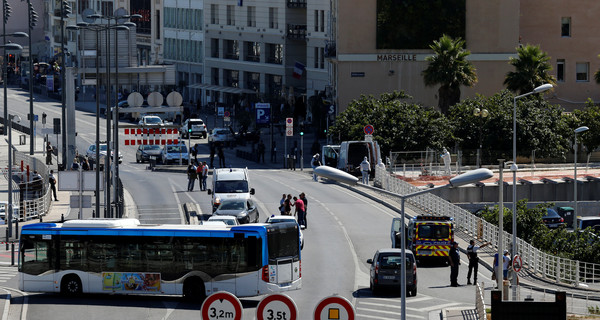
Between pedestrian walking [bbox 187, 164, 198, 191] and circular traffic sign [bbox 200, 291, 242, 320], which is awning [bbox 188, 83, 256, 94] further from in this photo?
circular traffic sign [bbox 200, 291, 242, 320]

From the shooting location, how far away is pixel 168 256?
119ft

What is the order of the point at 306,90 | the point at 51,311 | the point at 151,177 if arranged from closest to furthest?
1. the point at 51,311
2. the point at 151,177
3. the point at 306,90

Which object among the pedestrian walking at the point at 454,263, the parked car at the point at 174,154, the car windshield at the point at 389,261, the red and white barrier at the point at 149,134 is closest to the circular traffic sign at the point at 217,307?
the car windshield at the point at 389,261

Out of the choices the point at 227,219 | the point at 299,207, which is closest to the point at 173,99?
the point at 299,207

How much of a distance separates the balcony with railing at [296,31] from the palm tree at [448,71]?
31741mm

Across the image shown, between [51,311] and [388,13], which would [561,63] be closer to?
[388,13]

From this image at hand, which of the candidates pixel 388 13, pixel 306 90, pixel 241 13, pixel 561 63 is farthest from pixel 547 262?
pixel 241 13

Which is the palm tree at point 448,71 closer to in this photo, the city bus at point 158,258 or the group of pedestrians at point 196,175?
the group of pedestrians at point 196,175

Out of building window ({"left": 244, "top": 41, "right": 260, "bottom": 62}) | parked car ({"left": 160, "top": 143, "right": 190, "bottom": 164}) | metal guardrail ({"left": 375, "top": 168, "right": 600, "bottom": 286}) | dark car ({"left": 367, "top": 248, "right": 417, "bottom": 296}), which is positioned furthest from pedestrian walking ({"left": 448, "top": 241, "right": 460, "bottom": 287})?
building window ({"left": 244, "top": 41, "right": 260, "bottom": 62})

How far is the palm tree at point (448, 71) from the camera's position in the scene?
84.6m

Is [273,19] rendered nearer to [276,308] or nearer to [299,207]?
[299,207]

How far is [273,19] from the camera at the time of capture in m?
120

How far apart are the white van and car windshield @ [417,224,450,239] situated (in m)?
12.4

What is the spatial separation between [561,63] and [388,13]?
1774 centimetres
